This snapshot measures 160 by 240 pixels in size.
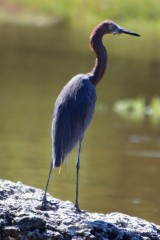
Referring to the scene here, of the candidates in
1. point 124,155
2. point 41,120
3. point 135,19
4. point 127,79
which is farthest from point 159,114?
point 135,19

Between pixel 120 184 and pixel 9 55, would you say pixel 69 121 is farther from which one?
pixel 9 55

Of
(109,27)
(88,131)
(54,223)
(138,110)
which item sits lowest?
(54,223)

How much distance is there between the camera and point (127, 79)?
34.3 m

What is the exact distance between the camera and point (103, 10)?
56.7 m

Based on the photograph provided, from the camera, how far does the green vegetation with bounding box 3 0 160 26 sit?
55.5 metres

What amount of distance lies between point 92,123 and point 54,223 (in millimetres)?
14916

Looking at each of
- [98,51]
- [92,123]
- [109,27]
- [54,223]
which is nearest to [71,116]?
[98,51]

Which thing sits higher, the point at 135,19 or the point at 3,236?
the point at 135,19

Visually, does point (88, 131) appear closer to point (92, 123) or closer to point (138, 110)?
point (92, 123)

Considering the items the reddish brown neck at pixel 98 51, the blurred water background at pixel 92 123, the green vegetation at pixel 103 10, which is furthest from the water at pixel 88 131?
the green vegetation at pixel 103 10

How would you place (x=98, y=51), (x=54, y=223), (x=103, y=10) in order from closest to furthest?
(x=54, y=223) < (x=98, y=51) < (x=103, y=10)

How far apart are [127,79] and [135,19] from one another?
2115 cm

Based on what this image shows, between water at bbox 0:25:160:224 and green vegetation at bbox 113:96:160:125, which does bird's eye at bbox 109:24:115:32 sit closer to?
water at bbox 0:25:160:224

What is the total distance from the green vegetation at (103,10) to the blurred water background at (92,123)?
8693 millimetres
